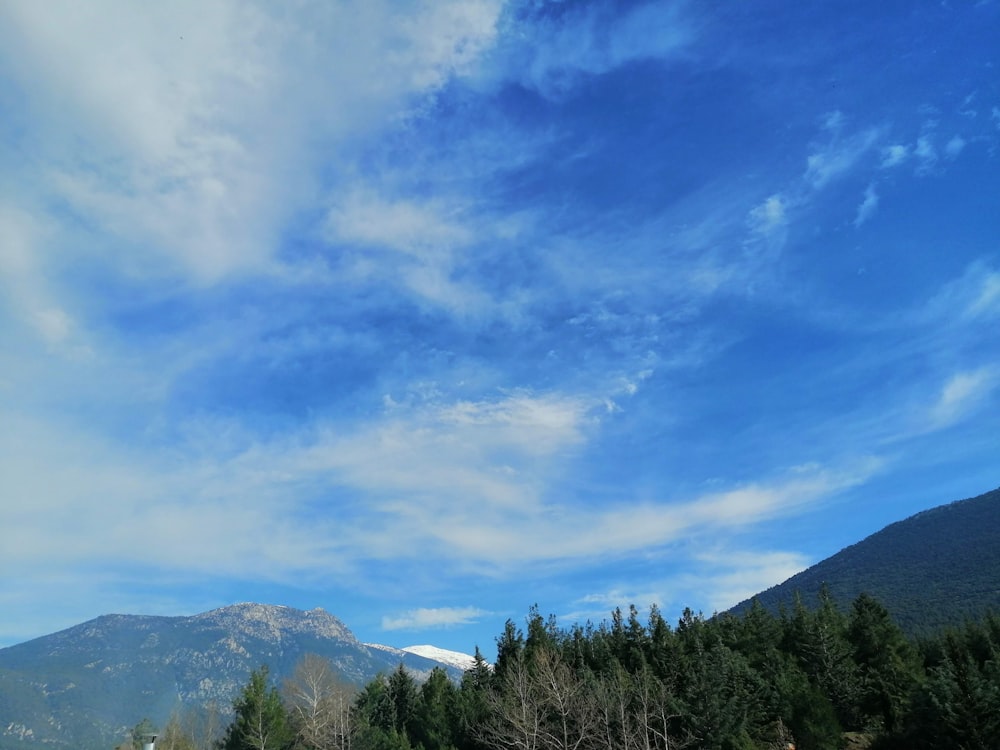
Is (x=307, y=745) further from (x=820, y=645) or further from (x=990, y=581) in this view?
(x=990, y=581)

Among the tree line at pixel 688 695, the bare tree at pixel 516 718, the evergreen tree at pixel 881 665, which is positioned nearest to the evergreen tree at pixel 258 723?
the tree line at pixel 688 695

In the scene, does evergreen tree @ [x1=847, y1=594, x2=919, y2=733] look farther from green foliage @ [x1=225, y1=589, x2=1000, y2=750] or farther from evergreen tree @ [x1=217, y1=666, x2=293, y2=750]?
evergreen tree @ [x1=217, y1=666, x2=293, y2=750]

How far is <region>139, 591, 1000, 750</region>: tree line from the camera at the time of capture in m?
41.4

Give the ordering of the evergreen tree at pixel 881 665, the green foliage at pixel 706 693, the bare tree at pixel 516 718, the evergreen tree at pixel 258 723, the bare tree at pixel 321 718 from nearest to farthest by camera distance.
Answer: the green foliage at pixel 706 693, the bare tree at pixel 516 718, the evergreen tree at pixel 881 665, the bare tree at pixel 321 718, the evergreen tree at pixel 258 723

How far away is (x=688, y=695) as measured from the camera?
45.9 m

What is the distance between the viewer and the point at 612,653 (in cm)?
6594

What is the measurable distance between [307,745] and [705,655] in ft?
126

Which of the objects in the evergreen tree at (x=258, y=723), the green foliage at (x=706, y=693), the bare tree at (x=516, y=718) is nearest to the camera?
the green foliage at (x=706, y=693)

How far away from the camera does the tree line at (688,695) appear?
136ft

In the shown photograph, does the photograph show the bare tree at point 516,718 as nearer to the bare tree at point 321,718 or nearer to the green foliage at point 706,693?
the green foliage at point 706,693

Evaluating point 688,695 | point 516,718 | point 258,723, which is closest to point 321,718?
point 258,723

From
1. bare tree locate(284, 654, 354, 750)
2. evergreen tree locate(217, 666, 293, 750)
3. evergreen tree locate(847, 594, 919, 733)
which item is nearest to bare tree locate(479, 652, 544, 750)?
bare tree locate(284, 654, 354, 750)

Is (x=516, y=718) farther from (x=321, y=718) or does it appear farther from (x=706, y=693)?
(x=321, y=718)

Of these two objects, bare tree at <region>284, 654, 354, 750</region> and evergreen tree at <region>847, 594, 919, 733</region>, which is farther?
bare tree at <region>284, 654, 354, 750</region>
